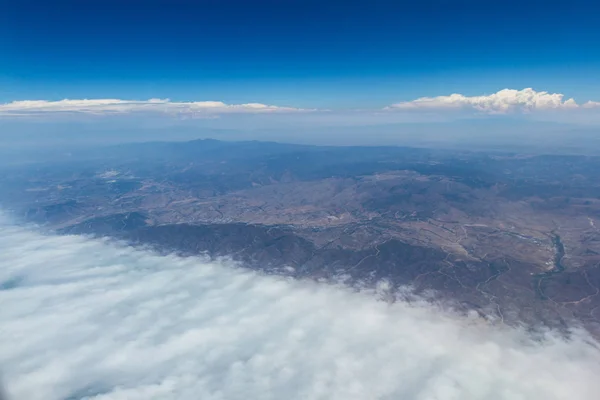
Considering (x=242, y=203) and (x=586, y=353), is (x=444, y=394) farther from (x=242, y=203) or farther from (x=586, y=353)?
(x=242, y=203)

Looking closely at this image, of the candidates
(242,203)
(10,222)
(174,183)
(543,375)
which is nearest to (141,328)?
(543,375)

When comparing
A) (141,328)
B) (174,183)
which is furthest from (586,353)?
(174,183)

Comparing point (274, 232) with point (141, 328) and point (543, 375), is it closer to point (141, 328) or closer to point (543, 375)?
point (141, 328)

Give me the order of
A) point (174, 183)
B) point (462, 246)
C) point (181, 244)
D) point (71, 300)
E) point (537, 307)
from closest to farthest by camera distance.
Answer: point (537, 307), point (71, 300), point (462, 246), point (181, 244), point (174, 183)

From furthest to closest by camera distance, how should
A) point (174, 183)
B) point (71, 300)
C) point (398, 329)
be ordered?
point (174, 183), point (71, 300), point (398, 329)

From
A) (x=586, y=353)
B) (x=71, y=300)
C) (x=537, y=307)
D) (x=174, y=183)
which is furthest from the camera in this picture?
(x=174, y=183)

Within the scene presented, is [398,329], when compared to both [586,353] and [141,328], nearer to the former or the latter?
[586,353]

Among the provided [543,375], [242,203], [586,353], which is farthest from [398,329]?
[242,203]

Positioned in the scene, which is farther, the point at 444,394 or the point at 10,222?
the point at 10,222

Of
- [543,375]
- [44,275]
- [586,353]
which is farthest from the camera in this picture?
[44,275]

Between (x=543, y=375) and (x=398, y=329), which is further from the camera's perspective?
(x=398, y=329)
